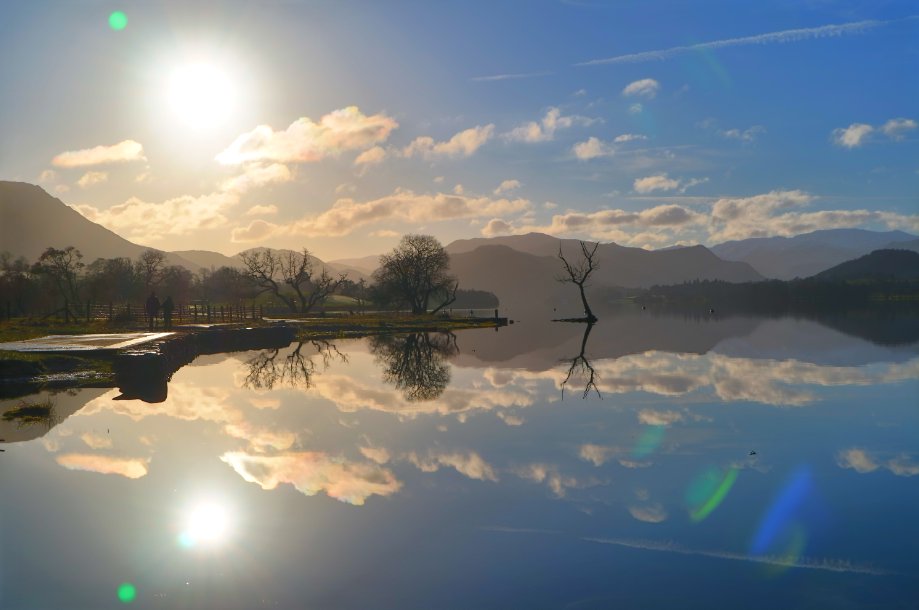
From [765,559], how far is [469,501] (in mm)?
5599

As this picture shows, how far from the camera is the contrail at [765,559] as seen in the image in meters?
10.5

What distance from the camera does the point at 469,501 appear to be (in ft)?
46.0

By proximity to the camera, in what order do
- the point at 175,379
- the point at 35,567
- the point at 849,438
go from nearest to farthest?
the point at 35,567 < the point at 849,438 < the point at 175,379

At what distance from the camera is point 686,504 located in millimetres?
13734

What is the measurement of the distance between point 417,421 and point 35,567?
43.3 ft

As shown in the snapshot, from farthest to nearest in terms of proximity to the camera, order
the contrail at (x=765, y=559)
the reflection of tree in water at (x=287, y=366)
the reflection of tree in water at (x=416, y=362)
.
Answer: the reflection of tree in water at (x=287, y=366) < the reflection of tree in water at (x=416, y=362) < the contrail at (x=765, y=559)

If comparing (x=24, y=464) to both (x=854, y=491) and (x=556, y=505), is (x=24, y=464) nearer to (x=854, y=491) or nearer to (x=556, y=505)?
(x=556, y=505)

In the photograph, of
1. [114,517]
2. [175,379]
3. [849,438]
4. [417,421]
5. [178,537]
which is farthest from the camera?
[175,379]

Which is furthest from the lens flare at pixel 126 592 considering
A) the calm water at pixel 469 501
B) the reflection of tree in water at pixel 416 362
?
the reflection of tree in water at pixel 416 362

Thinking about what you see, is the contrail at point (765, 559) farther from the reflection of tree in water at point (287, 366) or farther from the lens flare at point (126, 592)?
the reflection of tree in water at point (287, 366)

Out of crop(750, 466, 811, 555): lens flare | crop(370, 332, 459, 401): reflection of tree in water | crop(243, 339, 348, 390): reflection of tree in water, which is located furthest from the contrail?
crop(243, 339, 348, 390): reflection of tree in water

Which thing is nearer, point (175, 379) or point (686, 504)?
point (686, 504)

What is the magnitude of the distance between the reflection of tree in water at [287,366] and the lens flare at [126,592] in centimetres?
2249

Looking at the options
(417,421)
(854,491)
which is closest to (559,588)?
(854,491)
